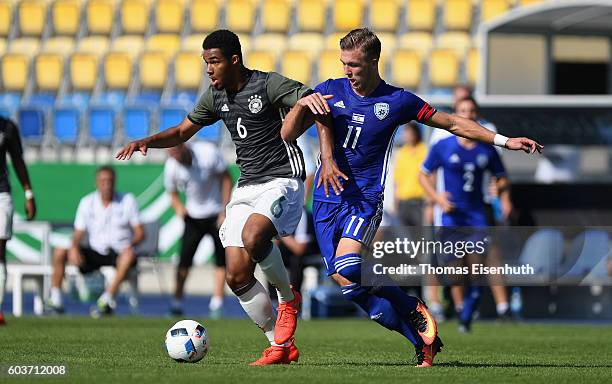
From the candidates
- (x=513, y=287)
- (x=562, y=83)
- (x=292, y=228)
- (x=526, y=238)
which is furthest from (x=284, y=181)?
(x=562, y=83)

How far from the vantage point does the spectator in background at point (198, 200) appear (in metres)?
15.8

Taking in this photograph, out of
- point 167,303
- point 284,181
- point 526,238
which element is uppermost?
point 284,181

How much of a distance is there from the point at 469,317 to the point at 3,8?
1611cm

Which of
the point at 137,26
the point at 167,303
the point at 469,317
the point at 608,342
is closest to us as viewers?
the point at 608,342

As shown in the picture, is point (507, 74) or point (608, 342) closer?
point (608, 342)

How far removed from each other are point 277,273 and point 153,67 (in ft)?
52.8

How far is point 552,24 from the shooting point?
56.3ft

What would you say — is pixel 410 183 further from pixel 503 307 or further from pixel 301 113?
pixel 301 113

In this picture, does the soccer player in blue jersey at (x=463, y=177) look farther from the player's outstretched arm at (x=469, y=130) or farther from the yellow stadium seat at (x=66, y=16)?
the yellow stadium seat at (x=66, y=16)

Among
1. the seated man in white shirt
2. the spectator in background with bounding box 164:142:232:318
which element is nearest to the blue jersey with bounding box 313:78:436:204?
the spectator in background with bounding box 164:142:232:318

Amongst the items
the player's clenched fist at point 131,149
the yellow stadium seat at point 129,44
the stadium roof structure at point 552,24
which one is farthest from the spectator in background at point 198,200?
the yellow stadium seat at point 129,44

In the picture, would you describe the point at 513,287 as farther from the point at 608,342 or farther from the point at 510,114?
the point at 608,342

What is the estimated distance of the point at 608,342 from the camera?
11.6m

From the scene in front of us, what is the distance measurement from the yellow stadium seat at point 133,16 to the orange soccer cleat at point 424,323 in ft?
60.4
